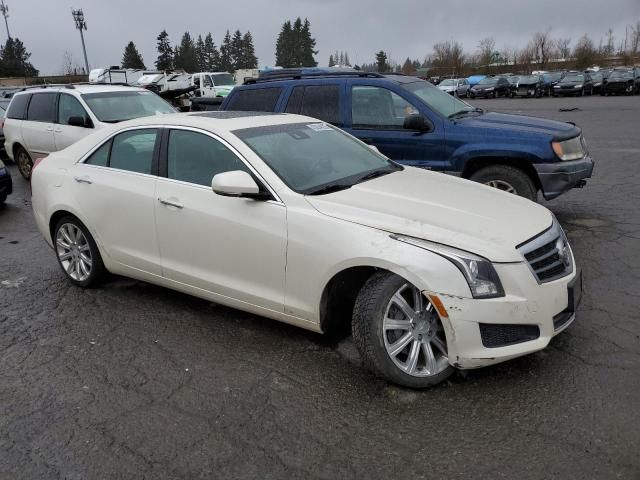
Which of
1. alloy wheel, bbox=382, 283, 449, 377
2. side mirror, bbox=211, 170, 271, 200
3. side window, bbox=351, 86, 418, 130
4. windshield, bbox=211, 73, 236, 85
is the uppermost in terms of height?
windshield, bbox=211, 73, 236, 85

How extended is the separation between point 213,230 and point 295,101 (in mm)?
3791

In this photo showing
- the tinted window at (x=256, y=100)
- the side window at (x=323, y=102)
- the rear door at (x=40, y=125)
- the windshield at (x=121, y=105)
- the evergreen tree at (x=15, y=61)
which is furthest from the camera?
the evergreen tree at (x=15, y=61)

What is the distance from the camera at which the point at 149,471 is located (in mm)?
2666

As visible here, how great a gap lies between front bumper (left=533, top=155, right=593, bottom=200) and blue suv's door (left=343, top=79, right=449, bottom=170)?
3.46 ft

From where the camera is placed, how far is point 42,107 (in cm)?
1003

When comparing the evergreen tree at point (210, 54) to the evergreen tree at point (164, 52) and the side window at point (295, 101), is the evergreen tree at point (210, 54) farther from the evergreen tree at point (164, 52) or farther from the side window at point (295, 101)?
the side window at point (295, 101)

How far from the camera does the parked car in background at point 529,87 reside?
37.6 m

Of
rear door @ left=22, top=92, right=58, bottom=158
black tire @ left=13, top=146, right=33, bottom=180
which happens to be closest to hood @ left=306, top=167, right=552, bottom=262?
rear door @ left=22, top=92, right=58, bottom=158

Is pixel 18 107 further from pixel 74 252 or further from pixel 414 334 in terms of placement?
pixel 414 334

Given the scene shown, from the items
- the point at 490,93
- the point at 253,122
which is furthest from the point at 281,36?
the point at 253,122

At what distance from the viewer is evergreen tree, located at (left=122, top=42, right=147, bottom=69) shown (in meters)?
88.7

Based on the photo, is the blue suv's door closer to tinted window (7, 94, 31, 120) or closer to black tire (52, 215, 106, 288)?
black tire (52, 215, 106, 288)

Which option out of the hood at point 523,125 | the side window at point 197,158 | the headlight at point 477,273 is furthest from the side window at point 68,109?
the headlight at point 477,273

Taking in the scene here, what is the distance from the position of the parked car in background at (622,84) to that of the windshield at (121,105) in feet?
108
